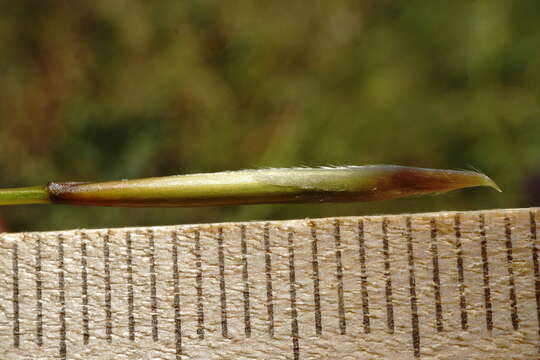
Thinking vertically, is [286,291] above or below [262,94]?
below

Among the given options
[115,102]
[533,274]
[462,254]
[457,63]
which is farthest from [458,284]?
[115,102]

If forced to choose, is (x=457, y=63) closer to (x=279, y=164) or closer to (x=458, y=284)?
(x=279, y=164)

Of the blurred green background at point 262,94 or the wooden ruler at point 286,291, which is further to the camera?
the blurred green background at point 262,94

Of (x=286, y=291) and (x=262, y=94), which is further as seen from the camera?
(x=262, y=94)

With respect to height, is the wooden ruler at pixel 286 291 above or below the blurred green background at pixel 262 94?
below
